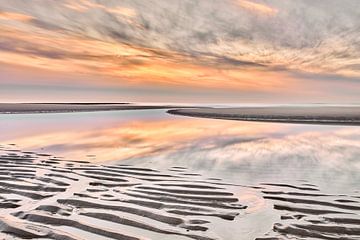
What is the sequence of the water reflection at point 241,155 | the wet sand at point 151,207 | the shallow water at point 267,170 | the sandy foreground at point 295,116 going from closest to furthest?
the wet sand at point 151,207, the shallow water at point 267,170, the water reflection at point 241,155, the sandy foreground at point 295,116

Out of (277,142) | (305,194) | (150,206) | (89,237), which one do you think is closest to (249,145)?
(277,142)

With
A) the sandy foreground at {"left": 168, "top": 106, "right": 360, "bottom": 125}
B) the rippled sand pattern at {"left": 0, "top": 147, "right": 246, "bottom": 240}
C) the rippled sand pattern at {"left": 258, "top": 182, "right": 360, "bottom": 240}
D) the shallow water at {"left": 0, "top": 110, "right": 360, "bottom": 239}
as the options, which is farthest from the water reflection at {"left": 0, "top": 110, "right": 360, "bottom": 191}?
the sandy foreground at {"left": 168, "top": 106, "right": 360, "bottom": 125}

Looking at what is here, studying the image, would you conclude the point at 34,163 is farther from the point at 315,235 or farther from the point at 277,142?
the point at 277,142

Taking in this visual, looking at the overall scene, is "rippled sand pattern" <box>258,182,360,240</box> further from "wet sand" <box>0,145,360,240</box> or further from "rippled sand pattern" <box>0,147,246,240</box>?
"rippled sand pattern" <box>0,147,246,240</box>

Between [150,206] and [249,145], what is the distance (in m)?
10.2

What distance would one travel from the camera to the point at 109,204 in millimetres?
6285

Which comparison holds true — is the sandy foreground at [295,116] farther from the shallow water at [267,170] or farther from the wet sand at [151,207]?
the wet sand at [151,207]

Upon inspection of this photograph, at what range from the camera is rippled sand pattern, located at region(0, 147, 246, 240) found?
4.96 m

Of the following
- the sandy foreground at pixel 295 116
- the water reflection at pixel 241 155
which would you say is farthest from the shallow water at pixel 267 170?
the sandy foreground at pixel 295 116

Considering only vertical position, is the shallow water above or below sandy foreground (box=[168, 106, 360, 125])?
below

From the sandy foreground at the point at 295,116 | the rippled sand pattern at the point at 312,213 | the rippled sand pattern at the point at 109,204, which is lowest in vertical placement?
the rippled sand pattern at the point at 109,204

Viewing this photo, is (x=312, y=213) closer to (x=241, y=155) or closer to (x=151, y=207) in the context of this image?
(x=151, y=207)

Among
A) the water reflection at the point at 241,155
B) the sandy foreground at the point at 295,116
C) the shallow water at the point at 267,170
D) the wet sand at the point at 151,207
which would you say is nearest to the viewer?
the wet sand at the point at 151,207

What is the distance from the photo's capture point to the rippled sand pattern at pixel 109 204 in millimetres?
4957
